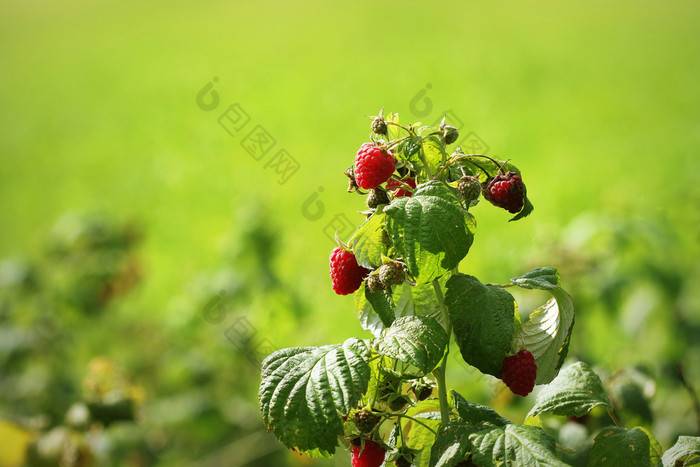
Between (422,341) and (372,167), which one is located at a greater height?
(372,167)

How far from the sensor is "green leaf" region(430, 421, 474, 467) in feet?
2.23

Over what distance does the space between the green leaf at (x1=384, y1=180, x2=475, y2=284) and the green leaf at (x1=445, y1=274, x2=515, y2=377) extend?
4 centimetres

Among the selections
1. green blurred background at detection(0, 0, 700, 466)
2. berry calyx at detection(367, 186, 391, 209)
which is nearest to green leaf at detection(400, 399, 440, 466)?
berry calyx at detection(367, 186, 391, 209)

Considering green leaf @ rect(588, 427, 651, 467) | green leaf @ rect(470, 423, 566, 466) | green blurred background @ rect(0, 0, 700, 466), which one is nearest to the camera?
green leaf @ rect(470, 423, 566, 466)

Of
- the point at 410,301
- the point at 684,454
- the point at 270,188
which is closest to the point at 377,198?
the point at 410,301

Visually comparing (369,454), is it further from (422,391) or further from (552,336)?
(552,336)

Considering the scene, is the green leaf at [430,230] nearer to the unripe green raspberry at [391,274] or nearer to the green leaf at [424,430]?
the unripe green raspberry at [391,274]

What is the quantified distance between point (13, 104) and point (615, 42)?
477cm

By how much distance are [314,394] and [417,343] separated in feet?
0.38

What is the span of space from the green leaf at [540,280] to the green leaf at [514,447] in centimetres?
15

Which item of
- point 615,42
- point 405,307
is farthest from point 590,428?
point 615,42

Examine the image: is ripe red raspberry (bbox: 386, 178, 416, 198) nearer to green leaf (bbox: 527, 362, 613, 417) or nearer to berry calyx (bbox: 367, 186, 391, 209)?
berry calyx (bbox: 367, 186, 391, 209)

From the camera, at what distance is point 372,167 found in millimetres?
719

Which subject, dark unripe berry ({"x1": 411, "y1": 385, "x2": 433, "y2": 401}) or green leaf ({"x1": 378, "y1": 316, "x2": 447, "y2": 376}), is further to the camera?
dark unripe berry ({"x1": 411, "y1": 385, "x2": 433, "y2": 401})
